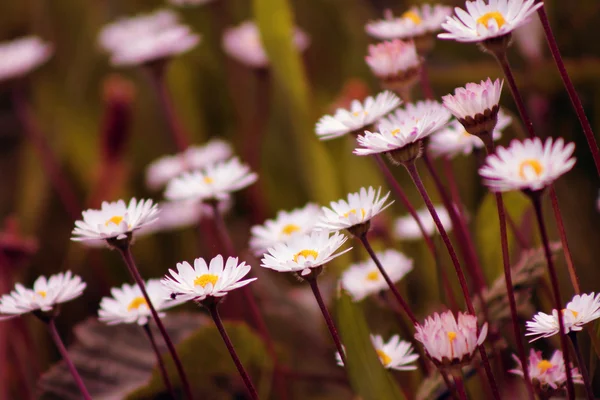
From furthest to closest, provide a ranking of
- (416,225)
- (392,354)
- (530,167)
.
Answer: (416,225)
(392,354)
(530,167)

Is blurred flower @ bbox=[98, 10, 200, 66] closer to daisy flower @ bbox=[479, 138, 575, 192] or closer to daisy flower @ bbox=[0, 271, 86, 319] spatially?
daisy flower @ bbox=[0, 271, 86, 319]

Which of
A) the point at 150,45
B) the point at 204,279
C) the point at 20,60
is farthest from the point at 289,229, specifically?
the point at 20,60

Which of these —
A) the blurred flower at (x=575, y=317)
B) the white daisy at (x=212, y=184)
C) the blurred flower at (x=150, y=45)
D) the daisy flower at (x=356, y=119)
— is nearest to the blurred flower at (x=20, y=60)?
the blurred flower at (x=150, y=45)

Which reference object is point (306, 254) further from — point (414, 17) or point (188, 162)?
point (188, 162)

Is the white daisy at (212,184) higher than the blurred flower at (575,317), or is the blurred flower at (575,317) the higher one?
the white daisy at (212,184)

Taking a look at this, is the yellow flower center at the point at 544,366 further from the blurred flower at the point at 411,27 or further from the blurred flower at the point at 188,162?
the blurred flower at the point at 188,162
